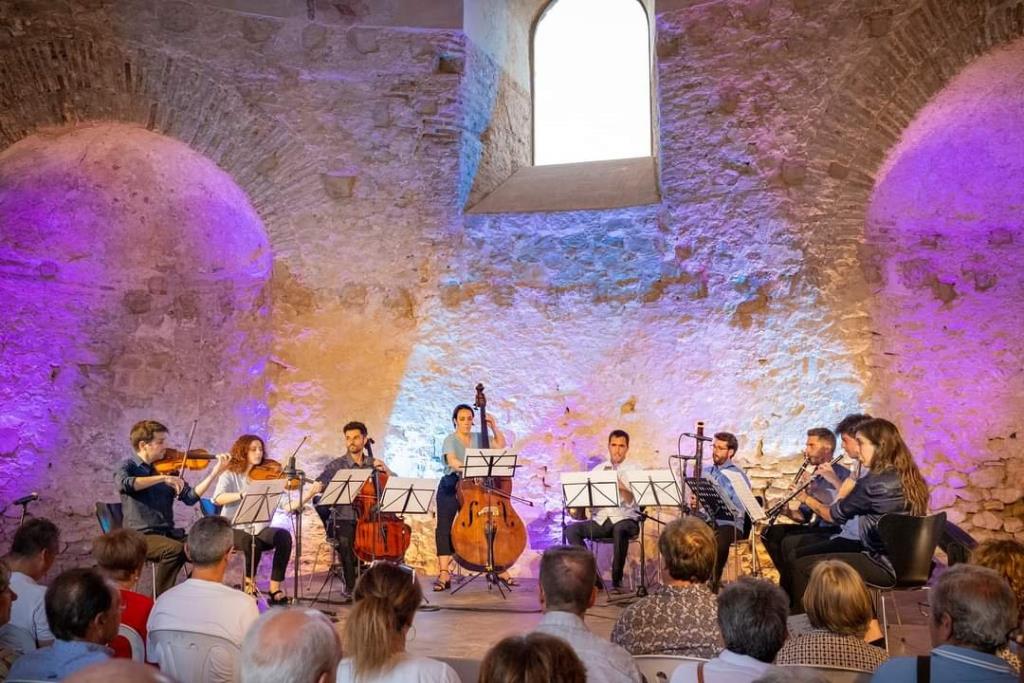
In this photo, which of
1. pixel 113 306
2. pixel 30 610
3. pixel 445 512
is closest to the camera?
pixel 30 610

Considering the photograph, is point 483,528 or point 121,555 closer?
point 121,555

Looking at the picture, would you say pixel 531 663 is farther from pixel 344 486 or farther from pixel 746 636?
pixel 344 486

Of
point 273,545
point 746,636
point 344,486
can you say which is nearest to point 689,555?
point 746,636

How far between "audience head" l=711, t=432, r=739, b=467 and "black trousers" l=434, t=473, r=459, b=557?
189 cm

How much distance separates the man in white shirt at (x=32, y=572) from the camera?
3.63m

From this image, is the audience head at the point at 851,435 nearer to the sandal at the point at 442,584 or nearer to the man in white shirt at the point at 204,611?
the sandal at the point at 442,584

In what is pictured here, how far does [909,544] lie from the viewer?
4.78 m

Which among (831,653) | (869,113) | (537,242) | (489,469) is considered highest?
(869,113)

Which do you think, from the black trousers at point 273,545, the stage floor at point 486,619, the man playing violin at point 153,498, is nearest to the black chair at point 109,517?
the man playing violin at point 153,498

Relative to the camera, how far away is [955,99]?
706 centimetres

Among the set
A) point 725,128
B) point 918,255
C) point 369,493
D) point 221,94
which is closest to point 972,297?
point 918,255

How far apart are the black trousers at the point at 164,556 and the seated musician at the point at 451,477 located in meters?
1.79

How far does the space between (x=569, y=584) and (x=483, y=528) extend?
3.48 m

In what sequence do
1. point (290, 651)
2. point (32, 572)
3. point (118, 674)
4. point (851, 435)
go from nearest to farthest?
point (118, 674), point (290, 651), point (32, 572), point (851, 435)
